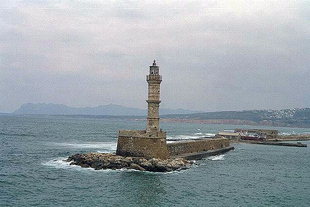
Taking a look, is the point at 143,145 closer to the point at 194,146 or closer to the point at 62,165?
the point at 62,165

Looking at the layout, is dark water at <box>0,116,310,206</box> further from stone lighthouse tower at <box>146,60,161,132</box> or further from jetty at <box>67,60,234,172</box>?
stone lighthouse tower at <box>146,60,161,132</box>

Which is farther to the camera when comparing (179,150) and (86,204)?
(179,150)

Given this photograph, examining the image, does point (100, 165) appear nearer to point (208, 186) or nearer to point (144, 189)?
point (144, 189)

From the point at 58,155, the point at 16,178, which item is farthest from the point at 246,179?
the point at 58,155

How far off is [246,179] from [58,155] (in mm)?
24844

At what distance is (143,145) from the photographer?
39781 millimetres

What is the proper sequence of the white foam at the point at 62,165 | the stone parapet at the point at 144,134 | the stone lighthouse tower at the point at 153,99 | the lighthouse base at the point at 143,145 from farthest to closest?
the stone lighthouse tower at the point at 153,99
the stone parapet at the point at 144,134
the lighthouse base at the point at 143,145
the white foam at the point at 62,165

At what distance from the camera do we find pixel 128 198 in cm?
2795

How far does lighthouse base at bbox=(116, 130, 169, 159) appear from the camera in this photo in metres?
39.5

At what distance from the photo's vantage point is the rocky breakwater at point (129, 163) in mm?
37500

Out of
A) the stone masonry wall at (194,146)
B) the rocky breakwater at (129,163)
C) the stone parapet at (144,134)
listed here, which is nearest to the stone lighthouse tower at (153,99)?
the stone parapet at (144,134)

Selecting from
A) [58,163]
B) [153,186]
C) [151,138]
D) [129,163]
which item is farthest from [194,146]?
[153,186]

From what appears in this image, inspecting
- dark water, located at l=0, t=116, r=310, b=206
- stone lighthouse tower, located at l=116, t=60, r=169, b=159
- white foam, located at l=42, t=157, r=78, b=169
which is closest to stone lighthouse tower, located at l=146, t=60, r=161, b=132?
stone lighthouse tower, located at l=116, t=60, r=169, b=159

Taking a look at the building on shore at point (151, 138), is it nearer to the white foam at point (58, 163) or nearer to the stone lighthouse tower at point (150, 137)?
the stone lighthouse tower at point (150, 137)
